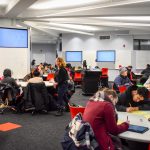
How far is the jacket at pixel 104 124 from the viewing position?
259 cm

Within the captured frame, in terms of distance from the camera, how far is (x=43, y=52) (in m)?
24.3

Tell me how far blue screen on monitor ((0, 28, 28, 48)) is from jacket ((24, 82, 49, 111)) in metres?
2.93

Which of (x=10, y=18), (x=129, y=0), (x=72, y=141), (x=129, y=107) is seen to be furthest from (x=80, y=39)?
(x=72, y=141)

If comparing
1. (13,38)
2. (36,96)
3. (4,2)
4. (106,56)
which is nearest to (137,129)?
(36,96)

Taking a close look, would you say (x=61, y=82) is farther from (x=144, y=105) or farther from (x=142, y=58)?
(x=142, y=58)

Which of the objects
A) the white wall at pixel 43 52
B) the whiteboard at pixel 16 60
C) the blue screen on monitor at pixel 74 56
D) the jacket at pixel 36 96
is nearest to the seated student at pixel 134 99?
the jacket at pixel 36 96

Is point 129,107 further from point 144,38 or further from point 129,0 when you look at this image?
point 144,38

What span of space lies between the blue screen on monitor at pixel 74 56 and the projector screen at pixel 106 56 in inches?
44.2

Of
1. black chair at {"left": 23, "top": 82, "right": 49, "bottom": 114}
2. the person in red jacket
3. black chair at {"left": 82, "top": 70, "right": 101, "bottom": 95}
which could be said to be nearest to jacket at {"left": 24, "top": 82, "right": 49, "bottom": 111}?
black chair at {"left": 23, "top": 82, "right": 49, "bottom": 114}

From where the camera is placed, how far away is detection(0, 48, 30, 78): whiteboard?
8725mm

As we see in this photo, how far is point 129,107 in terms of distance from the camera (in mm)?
3936

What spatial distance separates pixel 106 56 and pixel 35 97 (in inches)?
362

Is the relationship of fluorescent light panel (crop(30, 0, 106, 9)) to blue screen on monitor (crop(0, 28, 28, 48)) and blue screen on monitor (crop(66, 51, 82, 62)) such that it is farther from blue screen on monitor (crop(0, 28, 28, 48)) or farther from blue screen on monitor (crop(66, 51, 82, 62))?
blue screen on monitor (crop(66, 51, 82, 62))

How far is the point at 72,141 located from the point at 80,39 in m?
13.5
